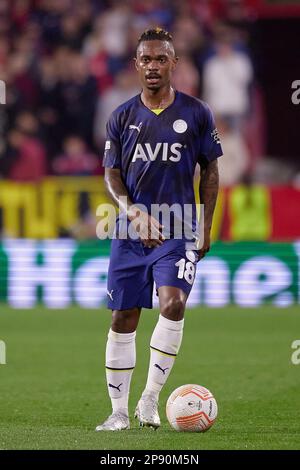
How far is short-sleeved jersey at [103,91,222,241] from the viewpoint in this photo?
773 centimetres

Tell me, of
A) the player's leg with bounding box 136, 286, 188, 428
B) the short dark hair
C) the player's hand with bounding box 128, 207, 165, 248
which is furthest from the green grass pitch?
the short dark hair

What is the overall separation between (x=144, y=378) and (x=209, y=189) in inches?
116

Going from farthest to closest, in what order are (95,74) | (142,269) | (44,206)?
(95,74)
(44,206)
(142,269)

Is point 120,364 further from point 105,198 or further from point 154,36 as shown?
point 105,198

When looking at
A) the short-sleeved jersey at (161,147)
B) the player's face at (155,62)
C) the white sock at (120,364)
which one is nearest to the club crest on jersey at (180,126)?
the short-sleeved jersey at (161,147)

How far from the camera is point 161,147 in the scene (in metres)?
7.72

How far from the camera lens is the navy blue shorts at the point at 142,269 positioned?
7.59 m

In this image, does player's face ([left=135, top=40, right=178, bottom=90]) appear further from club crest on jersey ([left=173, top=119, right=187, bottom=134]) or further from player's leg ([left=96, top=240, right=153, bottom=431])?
player's leg ([left=96, top=240, right=153, bottom=431])

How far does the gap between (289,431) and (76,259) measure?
8870 mm

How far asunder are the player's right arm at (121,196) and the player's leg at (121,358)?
1.65ft

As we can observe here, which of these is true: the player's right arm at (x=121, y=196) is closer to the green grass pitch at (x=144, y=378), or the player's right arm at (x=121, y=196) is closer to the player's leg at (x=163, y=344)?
the player's leg at (x=163, y=344)

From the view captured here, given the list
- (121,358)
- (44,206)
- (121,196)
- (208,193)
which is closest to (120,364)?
(121,358)
